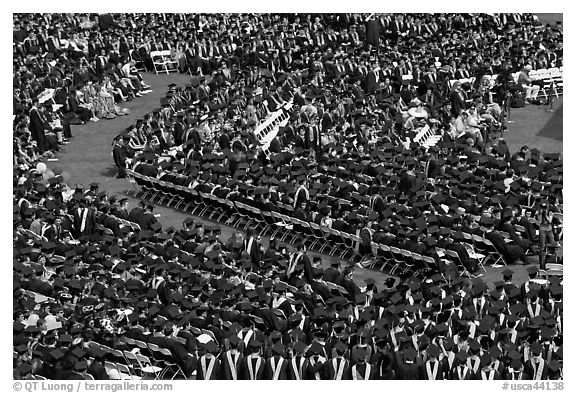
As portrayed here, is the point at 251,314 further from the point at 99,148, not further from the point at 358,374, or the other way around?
the point at 99,148

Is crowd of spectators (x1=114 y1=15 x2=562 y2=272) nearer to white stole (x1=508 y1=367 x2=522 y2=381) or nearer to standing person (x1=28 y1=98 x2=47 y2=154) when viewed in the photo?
standing person (x1=28 y1=98 x2=47 y2=154)

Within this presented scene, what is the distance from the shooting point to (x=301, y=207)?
41250 millimetres

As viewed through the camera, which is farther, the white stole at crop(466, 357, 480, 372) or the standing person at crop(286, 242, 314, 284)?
the standing person at crop(286, 242, 314, 284)

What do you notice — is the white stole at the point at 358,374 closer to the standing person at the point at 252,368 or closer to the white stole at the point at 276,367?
the white stole at the point at 276,367

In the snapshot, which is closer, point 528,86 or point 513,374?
point 513,374

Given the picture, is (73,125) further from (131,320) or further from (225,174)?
(131,320)

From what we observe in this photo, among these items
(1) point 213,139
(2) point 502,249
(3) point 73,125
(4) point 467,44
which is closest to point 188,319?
(2) point 502,249

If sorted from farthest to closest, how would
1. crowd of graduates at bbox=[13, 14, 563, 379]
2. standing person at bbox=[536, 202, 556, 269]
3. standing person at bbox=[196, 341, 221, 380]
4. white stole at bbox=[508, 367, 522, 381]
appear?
standing person at bbox=[536, 202, 556, 269] → crowd of graduates at bbox=[13, 14, 563, 379] → standing person at bbox=[196, 341, 221, 380] → white stole at bbox=[508, 367, 522, 381]

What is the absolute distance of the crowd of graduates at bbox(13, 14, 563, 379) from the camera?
33.9 metres

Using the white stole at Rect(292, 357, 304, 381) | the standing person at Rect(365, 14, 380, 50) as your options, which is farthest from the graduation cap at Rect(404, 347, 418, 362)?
the standing person at Rect(365, 14, 380, 50)

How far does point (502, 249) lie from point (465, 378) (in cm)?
692

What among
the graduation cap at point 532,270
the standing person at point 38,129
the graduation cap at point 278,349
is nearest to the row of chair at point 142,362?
the graduation cap at point 278,349

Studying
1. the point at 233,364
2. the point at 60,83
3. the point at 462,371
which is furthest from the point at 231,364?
the point at 60,83

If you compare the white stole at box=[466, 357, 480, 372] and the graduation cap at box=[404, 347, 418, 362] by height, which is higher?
the graduation cap at box=[404, 347, 418, 362]
